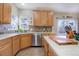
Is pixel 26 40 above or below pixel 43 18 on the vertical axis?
below

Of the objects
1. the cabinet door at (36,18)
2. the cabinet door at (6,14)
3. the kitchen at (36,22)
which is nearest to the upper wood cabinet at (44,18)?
the kitchen at (36,22)

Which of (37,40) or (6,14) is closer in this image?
(6,14)

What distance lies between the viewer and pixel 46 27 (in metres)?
6.71

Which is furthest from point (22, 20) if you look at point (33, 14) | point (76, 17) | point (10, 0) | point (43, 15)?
point (10, 0)

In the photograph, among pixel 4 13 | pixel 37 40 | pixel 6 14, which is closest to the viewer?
pixel 4 13

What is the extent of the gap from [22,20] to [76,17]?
309cm

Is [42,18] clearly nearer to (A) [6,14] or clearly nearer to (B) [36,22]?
(B) [36,22]

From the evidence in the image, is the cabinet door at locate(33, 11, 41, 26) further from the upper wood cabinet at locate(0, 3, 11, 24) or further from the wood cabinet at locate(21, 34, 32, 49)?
the upper wood cabinet at locate(0, 3, 11, 24)

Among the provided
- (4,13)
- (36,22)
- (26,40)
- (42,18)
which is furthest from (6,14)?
(42,18)

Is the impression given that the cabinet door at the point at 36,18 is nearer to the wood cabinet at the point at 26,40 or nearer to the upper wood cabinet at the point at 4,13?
the wood cabinet at the point at 26,40

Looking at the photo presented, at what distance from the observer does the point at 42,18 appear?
6.51 m

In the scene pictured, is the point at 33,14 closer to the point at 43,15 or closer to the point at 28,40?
the point at 43,15

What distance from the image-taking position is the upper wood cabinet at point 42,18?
646cm

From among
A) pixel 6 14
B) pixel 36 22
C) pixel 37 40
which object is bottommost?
pixel 37 40
